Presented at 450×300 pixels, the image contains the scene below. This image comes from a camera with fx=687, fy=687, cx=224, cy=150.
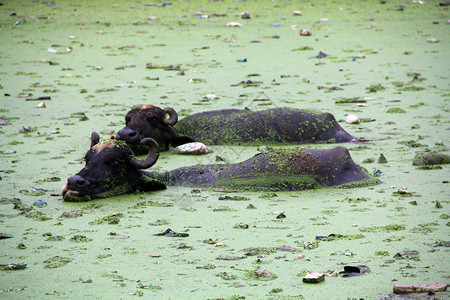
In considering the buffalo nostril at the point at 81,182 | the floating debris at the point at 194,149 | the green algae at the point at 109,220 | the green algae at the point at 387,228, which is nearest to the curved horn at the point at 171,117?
the floating debris at the point at 194,149

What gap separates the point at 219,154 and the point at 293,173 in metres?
1.65

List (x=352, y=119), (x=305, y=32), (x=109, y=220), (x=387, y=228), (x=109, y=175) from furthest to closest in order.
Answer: (x=305, y=32)
(x=352, y=119)
(x=109, y=175)
(x=109, y=220)
(x=387, y=228)

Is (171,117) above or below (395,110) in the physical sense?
above

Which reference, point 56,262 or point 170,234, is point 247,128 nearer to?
point 170,234

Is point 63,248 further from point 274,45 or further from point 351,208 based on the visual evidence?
point 274,45

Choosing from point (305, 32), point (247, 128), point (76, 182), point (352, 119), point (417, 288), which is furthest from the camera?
point (305, 32)

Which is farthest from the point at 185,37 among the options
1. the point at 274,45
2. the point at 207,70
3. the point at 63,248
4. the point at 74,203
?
the point at 63,248

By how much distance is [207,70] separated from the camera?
11438mm

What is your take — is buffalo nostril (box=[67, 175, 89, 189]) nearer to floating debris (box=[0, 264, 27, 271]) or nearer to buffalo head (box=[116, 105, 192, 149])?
floating debris (box=[0, 264, 27, 271])

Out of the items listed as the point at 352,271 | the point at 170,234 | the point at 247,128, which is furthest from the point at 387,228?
the point at 247,128

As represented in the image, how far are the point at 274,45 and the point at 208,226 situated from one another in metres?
9.64

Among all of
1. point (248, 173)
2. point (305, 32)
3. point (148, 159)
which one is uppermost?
point (148, 159)

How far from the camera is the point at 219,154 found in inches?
276

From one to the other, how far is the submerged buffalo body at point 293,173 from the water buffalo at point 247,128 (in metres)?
1.72
